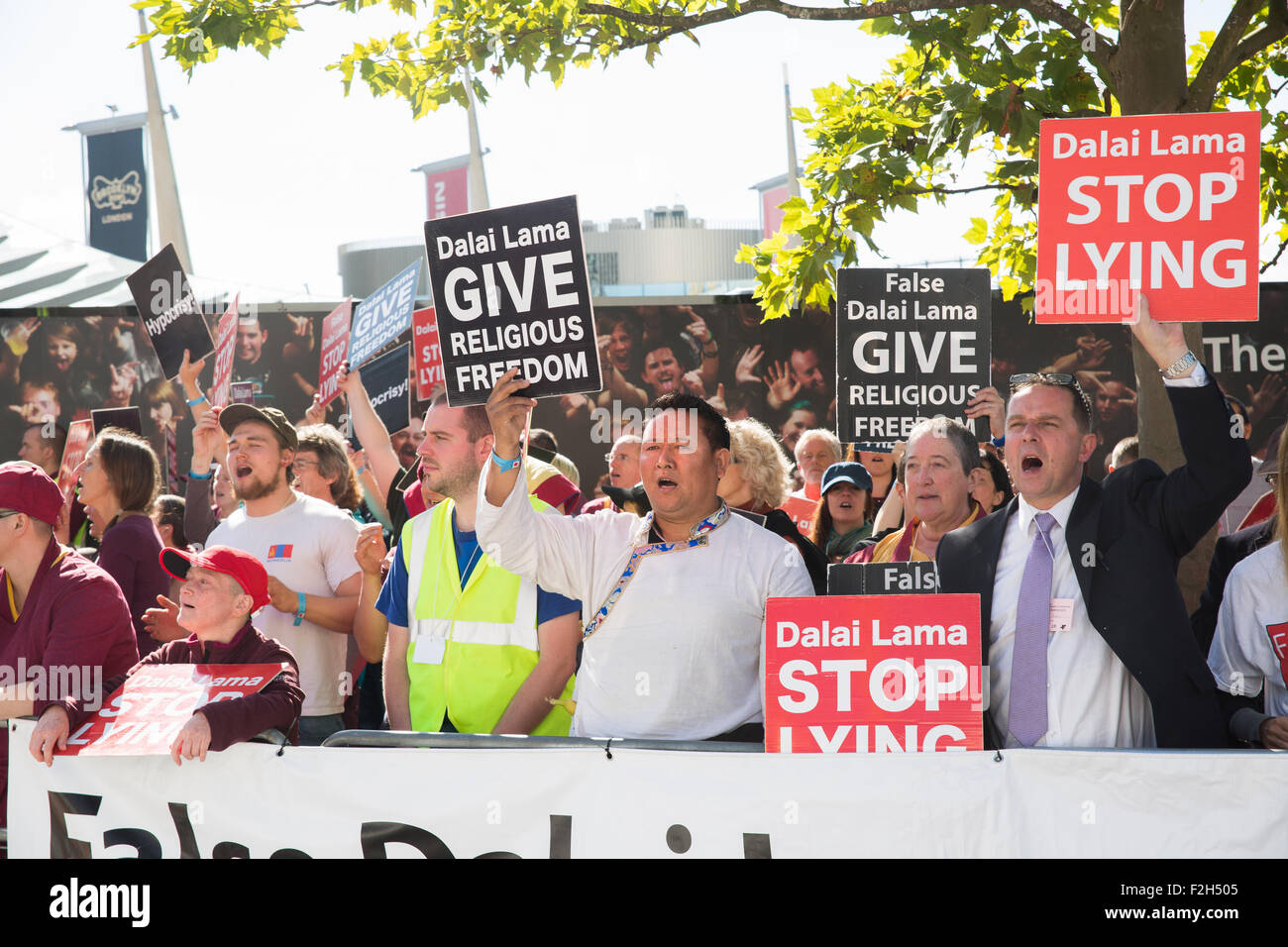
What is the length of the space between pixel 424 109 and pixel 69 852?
441cm

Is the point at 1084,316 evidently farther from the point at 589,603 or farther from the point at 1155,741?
the point at 589,603

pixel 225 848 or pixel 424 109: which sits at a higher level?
pixel 424 109

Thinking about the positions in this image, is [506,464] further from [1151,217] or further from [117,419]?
[117,419]

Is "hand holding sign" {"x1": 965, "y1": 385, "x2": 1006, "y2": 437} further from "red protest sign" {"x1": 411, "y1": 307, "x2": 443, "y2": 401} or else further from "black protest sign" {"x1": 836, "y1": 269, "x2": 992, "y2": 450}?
"red protest sign" {"x1": 411, "y1": 307, "x2": 443, "y2": 401}

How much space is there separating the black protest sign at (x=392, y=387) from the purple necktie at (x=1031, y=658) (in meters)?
4.24

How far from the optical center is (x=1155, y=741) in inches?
133

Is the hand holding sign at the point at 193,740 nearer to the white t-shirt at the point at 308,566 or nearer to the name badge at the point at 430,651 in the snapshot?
the name badge at the point at 430,651

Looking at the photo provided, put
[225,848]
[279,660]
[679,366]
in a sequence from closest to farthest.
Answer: [225,848], [279,660], [679,366]

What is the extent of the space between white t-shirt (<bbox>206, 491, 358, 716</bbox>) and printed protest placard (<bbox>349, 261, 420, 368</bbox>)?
156cm

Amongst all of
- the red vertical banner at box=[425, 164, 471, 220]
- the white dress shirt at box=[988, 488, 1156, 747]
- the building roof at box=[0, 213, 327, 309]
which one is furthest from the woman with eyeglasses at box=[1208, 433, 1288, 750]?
the red vertical banner at box=[425, 164, 471, 220]

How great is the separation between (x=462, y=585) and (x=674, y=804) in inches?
46.4

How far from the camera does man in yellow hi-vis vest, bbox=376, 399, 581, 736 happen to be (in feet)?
13.0

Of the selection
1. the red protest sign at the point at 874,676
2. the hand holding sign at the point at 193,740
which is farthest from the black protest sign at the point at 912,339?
the hand holding sign at the point at 193,740
